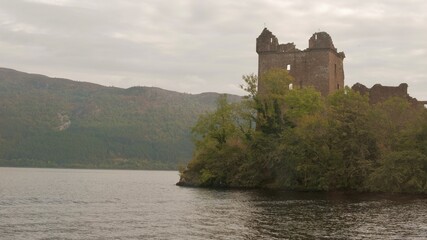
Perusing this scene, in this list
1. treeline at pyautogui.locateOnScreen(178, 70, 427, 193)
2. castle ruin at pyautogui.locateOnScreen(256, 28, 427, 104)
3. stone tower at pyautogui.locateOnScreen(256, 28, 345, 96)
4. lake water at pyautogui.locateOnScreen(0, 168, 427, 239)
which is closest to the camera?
lake water at pyautogui.locateOnScreen(0, 168, 427, 239)

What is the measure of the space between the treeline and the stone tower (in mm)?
5956

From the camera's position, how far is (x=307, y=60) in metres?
76.3

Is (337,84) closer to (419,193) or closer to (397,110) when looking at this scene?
(397,110)

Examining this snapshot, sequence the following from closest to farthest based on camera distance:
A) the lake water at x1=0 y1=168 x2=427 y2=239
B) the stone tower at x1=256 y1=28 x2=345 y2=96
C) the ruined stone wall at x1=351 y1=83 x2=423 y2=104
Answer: the lake water at x1=0 y1=168 x2=427 y2=239, the ruined stone wall at x1=351 y1=83 x2=423 y2=104, the stone tower at x1=256 y1=28 x2=345 y2=96

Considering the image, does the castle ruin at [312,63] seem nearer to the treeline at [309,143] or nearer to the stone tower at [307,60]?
the stone tower at [307,60]

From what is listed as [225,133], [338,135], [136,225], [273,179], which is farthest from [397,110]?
[136,225]

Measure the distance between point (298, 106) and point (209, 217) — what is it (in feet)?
113

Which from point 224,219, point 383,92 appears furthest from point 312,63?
point 224,219

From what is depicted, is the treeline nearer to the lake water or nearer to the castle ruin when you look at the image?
the castle ruin

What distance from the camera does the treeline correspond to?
180 feet

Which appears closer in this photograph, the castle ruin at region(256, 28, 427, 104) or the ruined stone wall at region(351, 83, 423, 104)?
the ruined stone wall at region(351, 83, 423, 104)

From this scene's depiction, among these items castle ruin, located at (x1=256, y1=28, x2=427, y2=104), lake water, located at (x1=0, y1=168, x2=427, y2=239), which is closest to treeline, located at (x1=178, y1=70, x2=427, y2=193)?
castle ruin, located at (x1=256, y1=28, x2=427, y2=104)

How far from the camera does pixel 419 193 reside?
5359 centimetres

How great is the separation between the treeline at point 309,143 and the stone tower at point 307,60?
5956 mm
